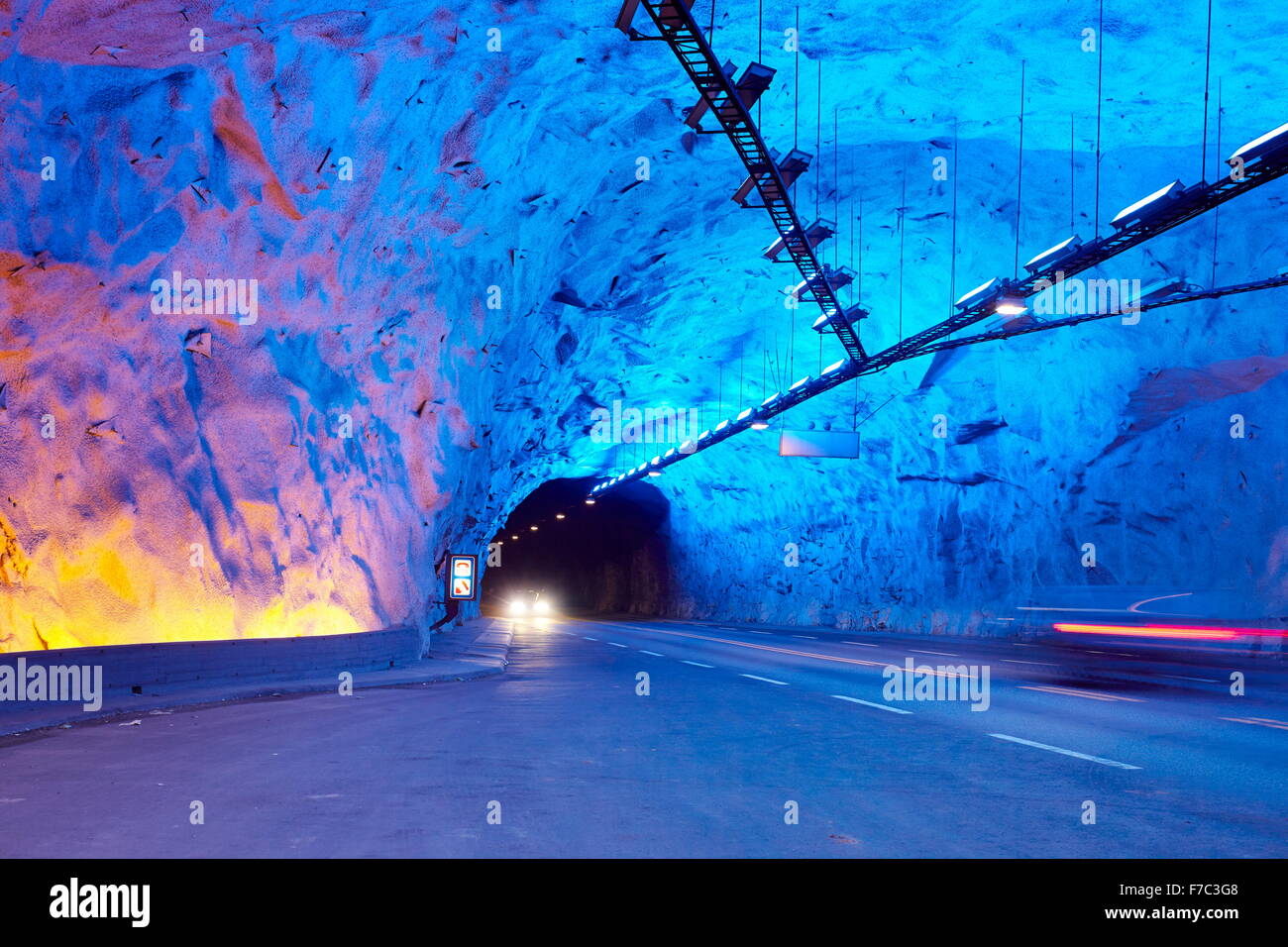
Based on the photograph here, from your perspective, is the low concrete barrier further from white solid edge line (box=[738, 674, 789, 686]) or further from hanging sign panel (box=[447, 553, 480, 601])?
white solid edge line (box=[738, 674, 789, 686])

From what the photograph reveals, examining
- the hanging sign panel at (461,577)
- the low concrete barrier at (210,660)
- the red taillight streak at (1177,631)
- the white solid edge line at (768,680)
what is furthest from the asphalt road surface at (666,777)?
the hanging sign panel at (461,577)

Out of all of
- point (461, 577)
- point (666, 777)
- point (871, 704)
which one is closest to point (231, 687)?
point (871, 704)

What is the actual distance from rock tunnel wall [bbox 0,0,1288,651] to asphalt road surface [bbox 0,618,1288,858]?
5537 mm

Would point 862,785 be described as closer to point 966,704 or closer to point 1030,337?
point 966,704

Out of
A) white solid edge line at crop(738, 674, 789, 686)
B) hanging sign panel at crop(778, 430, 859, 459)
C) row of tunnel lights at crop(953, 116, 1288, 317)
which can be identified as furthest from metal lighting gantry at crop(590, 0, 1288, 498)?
white solid edge line at crop(738, 674, 789, 686)

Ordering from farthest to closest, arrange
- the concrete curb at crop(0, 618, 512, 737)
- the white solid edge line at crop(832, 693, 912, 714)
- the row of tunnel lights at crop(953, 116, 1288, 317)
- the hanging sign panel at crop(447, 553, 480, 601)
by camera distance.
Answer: the hanging sign panel at crop(447, 553, 480, 601)
the row of tunnel lights at crop(953, 116, 1288, 317)
the white solid edge line at crop(832, 693, 912, 714)
the concrete curb at crop(0, 618, 512, 737)

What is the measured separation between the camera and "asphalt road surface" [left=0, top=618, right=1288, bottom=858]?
630 centimetres

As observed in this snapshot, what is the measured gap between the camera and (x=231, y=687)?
1592 centimetres

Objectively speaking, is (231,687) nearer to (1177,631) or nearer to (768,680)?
(768,680)

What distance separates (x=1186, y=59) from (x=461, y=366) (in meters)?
16.9

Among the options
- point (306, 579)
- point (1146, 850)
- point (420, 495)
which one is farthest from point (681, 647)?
Result: point (1146, 850)

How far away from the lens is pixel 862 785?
8.25 m

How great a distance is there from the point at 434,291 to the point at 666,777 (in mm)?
16619

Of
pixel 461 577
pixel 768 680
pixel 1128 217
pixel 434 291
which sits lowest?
pixel 768 680
